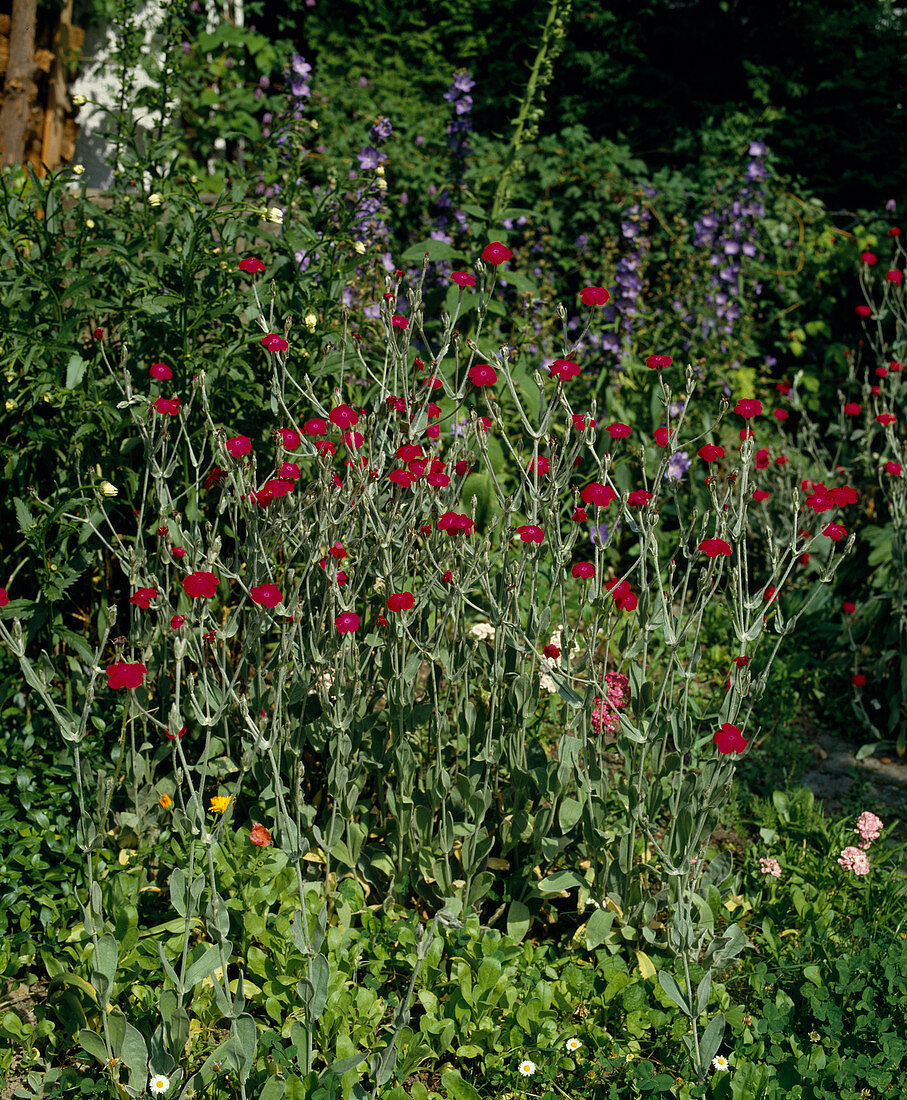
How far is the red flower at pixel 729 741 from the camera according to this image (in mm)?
1915

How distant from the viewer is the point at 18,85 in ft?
15.8

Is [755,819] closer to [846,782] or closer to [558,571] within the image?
[846,782]

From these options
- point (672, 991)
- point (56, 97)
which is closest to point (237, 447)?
point (672, 991)

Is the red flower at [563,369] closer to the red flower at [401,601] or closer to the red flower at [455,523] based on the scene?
the red flower at [455,523]

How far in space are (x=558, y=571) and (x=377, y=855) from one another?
874 millimetres

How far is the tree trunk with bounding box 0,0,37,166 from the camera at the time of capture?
4746 mm

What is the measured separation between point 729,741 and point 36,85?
4.97m

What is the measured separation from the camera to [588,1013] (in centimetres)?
222

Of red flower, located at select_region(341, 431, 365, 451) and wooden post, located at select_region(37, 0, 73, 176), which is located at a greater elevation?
wooden post, located at select_region(37, 0, 73, 176)

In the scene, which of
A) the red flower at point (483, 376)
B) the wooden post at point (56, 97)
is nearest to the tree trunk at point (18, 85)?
the wooden post at point (56, 97)

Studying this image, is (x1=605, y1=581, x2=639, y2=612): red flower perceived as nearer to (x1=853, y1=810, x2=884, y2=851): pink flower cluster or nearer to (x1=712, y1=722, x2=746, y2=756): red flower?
(x1=712, y1=722, x2=746, y2=756): red flower

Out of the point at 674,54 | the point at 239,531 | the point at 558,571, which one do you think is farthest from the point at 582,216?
the point at 558,571

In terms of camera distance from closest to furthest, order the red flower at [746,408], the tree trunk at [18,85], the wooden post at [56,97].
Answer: the red flower at [746,408], the tree trunk at [18,85], the wooden post at [56,97]

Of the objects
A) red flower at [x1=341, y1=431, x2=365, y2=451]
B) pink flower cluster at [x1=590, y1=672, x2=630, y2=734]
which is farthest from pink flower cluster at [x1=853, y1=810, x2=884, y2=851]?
red flower at [x1=341, y1=431, x2=365, y2=451]
